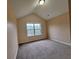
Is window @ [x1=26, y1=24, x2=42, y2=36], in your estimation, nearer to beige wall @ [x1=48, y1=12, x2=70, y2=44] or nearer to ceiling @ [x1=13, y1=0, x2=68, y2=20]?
beige wall @ [x1=48, y1=12, x2=70, y2=44]

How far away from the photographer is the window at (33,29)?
734 cm

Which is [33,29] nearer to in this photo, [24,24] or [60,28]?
[24,24]

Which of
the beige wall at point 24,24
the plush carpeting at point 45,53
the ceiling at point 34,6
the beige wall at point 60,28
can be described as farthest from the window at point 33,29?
the plush carpeting at point 45,53

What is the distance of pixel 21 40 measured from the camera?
22.0ft

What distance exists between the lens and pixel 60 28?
6.60 metres

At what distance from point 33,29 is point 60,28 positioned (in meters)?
2.40

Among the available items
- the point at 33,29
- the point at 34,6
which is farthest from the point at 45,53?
the point at 33,29

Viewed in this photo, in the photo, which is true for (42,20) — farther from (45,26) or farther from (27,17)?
(27,17)

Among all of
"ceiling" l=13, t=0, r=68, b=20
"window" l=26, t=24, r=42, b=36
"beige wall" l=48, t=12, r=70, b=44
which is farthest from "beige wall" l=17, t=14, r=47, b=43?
"ceiling" l=13, t=0, r=68, b=20

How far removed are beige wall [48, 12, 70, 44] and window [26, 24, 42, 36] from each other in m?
1.11

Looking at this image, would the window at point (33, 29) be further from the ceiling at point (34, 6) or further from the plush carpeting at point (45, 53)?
the plush carpeting at point (45, 53)
